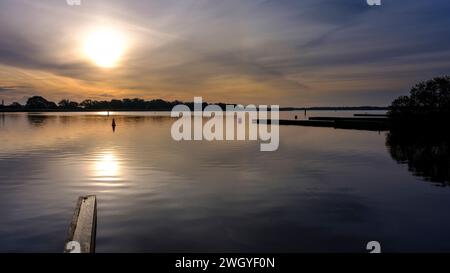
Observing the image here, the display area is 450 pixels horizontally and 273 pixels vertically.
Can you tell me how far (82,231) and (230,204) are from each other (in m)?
9.72

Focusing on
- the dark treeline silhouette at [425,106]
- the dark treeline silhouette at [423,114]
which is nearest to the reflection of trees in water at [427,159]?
the dark treeline silhouette at [423,114]

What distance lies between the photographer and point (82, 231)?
13430 millimetres

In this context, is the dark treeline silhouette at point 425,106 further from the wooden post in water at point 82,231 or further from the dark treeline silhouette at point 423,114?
the wooden post in water at point 82,231

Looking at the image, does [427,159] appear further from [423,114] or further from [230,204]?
[423,114]

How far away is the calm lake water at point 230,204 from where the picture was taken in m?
15.1

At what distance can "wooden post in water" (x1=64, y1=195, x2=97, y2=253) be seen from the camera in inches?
473

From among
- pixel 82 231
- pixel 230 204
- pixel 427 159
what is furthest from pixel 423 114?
pixel 82 231
